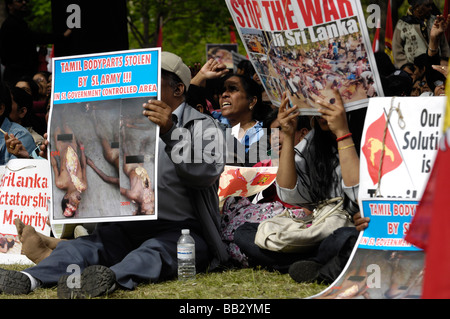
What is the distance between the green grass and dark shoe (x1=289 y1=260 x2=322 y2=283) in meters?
0.06

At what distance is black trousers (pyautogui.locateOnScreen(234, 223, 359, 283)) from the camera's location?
4707 millimetres

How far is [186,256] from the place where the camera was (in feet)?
16.7

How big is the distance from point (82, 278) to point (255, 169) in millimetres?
2181

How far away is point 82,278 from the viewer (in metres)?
4.56

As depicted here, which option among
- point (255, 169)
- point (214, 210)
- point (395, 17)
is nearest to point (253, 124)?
point (255, 169)

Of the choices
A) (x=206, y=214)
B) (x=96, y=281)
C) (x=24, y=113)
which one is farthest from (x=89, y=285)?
(x=24, y=113)

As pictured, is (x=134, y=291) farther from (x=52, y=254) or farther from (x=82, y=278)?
(x=52, y=254)

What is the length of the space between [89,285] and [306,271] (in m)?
1.37

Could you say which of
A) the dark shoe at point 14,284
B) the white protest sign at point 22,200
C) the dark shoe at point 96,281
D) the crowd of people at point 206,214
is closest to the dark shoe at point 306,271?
the crowd of people at point 206,214

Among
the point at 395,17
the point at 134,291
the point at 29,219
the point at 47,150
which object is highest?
the point at 395,17

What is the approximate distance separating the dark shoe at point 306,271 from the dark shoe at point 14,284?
1706 millimetres

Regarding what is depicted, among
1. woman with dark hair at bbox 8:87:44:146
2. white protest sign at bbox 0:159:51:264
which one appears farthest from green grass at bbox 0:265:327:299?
woman with dark hair at bbox 8:87:44:146

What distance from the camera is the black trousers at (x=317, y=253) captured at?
4.71m

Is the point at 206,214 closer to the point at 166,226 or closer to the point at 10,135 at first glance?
the point at 166,226
